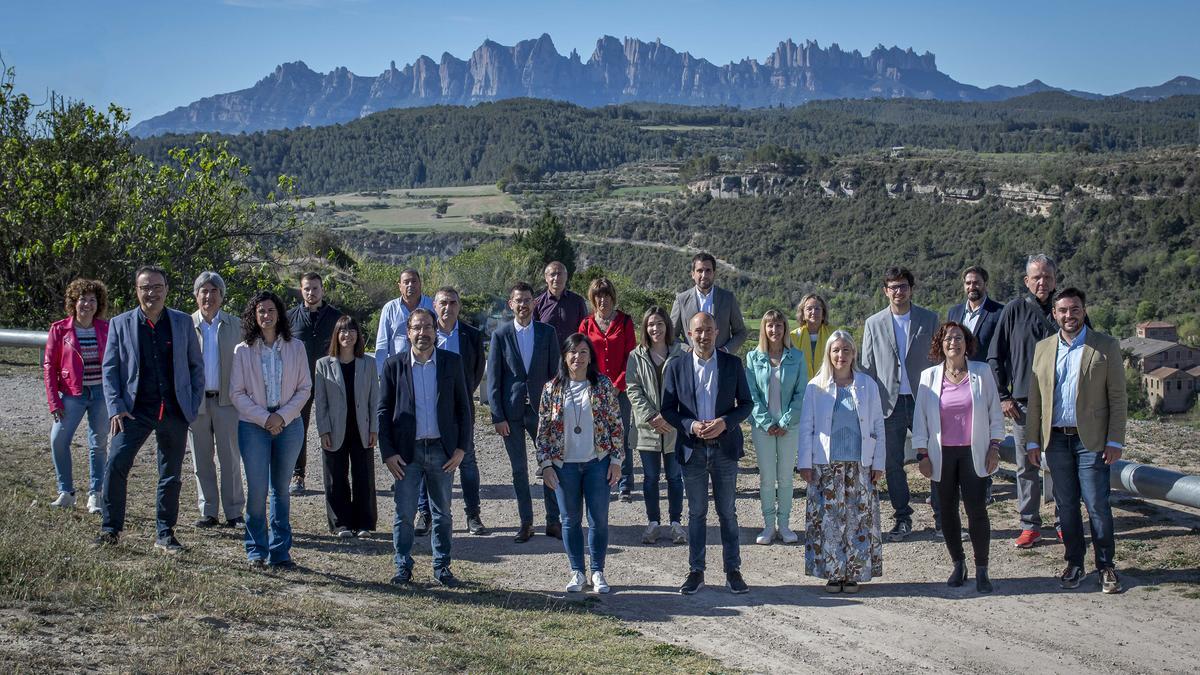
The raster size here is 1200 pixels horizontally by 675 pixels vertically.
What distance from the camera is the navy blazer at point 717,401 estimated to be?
7145mm

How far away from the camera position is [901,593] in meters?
7.18

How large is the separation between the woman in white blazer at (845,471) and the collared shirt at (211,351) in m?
4.47

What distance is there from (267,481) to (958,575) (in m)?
4.83

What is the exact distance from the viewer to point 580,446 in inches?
280

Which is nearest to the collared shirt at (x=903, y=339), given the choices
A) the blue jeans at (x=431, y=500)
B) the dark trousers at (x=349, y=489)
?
the blue jeans at (x=431, y=500)

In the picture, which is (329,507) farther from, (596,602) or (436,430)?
(596,602)

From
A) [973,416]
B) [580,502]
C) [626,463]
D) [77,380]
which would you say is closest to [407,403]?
[580,502]

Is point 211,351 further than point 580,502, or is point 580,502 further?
point 211,351

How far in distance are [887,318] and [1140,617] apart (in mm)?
3049

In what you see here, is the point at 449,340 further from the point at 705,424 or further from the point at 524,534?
the point at 705,424

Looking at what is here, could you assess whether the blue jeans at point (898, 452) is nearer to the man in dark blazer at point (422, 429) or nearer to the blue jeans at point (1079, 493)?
the blue jeans at point (1079, 493)

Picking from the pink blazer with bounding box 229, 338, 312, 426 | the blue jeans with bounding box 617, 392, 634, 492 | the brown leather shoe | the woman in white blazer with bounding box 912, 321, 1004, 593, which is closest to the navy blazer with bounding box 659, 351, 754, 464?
the woman in white blazer with bounding box 912, 321, 1004, 593

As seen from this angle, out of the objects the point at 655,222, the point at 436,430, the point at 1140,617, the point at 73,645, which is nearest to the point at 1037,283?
the point at 1140,617

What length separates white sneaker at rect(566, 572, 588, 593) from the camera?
7223 mm
